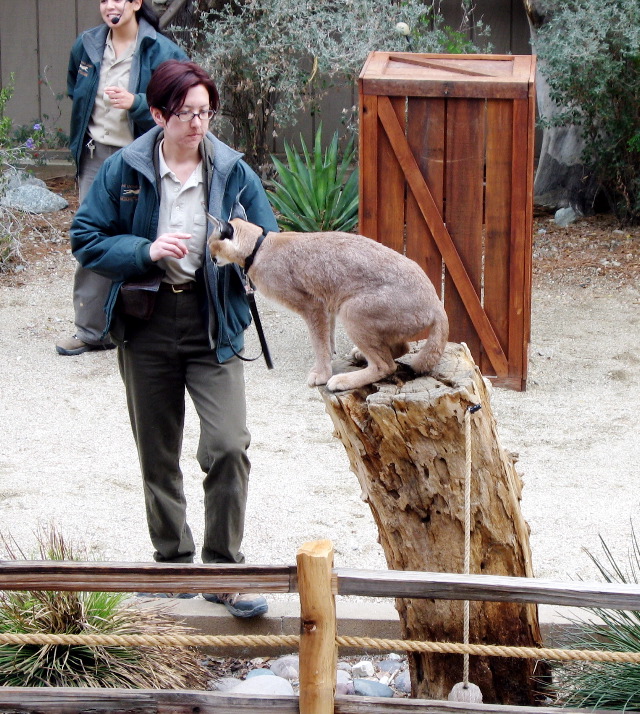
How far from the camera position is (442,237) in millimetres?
7637

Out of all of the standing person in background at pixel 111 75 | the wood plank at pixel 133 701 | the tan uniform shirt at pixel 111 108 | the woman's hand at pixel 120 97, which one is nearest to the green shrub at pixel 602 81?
the standing person in background at pixel 111 75

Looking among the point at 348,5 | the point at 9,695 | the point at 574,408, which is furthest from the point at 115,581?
the point at 348,5

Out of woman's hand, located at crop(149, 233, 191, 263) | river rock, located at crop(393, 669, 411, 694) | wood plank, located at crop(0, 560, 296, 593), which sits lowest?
river rock, located at crop(393, 669, 411, 694)

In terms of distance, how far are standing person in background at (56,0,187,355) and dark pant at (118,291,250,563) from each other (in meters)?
3.01

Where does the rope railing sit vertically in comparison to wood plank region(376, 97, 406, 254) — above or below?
below

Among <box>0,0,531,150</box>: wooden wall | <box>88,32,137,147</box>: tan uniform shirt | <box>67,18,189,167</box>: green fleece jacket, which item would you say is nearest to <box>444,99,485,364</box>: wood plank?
<box>67,18,189,167</box>: green fleece jacket

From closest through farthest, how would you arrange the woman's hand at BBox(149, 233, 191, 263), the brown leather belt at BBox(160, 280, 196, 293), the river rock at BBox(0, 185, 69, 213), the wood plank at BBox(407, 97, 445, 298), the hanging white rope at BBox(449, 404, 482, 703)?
the hanging white rope at BBox(449, 404, 482, 703) → the woman's hand at BBox(149, 233, 191, 263) → the brown leather belt at BBox(160, 280, 196, 293) → the wood plank at BBox(407, 97, 445, 298) → the river rock at BBox(0, 185, 69, 213)

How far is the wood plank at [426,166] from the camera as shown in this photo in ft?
24.4

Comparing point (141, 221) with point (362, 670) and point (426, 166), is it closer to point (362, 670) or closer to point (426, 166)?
point (362, 670)

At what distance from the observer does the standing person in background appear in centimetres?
712

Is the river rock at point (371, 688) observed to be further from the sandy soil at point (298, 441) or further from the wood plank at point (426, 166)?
the wood plank at point (426, 166)

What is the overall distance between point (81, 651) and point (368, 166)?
4514 millimetres

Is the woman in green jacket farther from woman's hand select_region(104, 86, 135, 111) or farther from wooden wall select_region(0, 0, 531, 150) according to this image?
wooden wall select_region(0, 0, 531, 150)

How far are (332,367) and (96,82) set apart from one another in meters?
3.98
